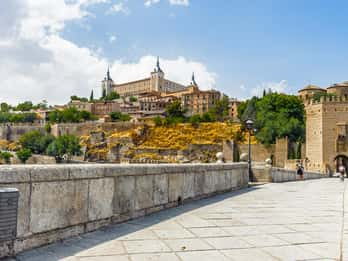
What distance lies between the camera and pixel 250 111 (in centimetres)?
8175

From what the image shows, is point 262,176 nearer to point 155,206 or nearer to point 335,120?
point 155,206

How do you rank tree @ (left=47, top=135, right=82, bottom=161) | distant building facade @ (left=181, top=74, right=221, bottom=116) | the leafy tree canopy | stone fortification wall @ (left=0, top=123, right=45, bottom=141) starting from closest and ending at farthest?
the leafy tree canopy → tree @ (left=47, top=135, right=82, bottom=161) → stone fortification wall @ (left=0, top=123, right=45, bottom=141) → distant building facade @ (left=181, top=74, right=221, bottom=116)

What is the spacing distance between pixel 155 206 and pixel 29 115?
135 meters

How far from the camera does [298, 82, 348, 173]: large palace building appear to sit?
46.8 meters

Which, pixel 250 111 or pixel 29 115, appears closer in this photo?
pixel 250 111

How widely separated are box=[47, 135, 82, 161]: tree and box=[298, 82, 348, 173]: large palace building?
53.6 m

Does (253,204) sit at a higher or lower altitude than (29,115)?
lower

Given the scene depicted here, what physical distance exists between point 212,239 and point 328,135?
153ft

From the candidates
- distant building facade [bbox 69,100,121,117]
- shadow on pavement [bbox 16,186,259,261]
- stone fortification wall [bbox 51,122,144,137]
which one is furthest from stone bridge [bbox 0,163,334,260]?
distant building facade [bbox 69,100,121,117]

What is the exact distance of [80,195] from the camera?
505 cm

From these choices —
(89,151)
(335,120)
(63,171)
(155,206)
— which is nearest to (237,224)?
(155,206)

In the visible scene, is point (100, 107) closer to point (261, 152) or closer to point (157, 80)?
point (157, 80)

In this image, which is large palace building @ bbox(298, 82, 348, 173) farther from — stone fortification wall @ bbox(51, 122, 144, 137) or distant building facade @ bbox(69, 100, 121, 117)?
distant building facade @ bbox(69, 100, 121, 117)

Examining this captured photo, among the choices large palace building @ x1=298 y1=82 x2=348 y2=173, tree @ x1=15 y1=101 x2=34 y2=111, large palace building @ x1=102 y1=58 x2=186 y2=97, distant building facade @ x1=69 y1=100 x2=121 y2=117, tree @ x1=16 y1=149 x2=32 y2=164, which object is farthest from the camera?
large palace building @ x1=102 y1=58 x2=186 y2=97
